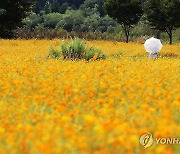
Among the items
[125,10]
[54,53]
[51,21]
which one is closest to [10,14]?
[125,10]

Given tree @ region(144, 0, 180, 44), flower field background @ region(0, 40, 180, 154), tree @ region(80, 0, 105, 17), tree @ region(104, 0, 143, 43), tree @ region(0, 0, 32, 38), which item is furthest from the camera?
tree @ region(80, 0, 105, 17)

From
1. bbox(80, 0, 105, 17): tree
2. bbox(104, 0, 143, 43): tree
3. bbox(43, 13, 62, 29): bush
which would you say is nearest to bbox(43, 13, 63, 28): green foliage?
bbox(43, 13, 62, 29): bush

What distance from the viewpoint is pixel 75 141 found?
372 centimetres

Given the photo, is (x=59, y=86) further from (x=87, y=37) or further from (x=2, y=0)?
(x=87, y=37)

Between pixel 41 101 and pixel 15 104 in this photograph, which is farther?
pixel 41 101

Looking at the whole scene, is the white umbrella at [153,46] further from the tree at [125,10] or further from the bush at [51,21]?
the bush at [51,21]

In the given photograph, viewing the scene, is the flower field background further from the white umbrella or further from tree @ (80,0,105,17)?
tree @ (80,0,105,17)

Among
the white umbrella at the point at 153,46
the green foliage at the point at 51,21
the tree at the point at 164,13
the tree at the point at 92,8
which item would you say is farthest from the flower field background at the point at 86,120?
the tree at the point at 92,8

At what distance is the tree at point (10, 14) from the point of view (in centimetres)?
3372

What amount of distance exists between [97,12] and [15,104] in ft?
267

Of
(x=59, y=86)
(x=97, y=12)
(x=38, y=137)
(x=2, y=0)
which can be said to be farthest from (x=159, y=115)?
(x=97, y=12)

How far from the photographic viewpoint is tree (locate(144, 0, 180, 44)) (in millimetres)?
36094

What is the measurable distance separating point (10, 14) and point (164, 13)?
1422 cm

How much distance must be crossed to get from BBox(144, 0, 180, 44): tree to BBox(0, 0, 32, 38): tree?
12223 millimetres
